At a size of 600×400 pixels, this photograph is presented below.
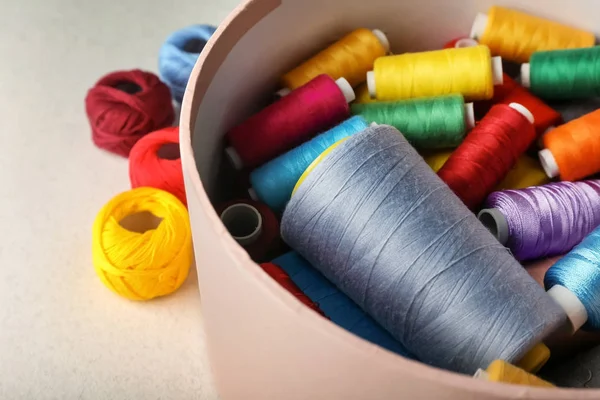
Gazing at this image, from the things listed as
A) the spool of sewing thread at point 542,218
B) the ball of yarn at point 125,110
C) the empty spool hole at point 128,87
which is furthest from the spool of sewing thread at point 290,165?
the empty spool hole at point 128,87

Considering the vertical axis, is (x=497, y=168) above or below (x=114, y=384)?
above

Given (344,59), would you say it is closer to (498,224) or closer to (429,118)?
(429,118)

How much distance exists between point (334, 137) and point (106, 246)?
458 mm

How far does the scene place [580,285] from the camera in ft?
2.63

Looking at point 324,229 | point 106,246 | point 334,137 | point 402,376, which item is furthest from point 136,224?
point 402,376

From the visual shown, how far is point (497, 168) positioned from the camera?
983 mm

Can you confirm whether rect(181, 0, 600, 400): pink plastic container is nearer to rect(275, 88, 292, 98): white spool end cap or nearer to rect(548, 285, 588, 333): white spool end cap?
rect(275, 88, 292, 98): white spool end cap

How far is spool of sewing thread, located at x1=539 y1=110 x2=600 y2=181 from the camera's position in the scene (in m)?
1.00

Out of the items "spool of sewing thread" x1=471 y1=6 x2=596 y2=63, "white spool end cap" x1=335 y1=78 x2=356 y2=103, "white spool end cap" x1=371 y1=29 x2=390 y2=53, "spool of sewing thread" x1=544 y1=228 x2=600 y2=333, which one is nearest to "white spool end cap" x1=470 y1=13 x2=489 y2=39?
"spool of sewing thread" x1=471 y1=6 x2=596 y2=63

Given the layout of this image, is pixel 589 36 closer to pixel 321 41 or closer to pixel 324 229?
pixel 321 41

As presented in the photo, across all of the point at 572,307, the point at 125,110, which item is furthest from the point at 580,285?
the point at 125,110

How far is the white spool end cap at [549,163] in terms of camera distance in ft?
3.32

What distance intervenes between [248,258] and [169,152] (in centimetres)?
81

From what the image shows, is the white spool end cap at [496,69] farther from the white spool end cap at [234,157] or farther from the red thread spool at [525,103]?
the white spool end cap at [234,157]
